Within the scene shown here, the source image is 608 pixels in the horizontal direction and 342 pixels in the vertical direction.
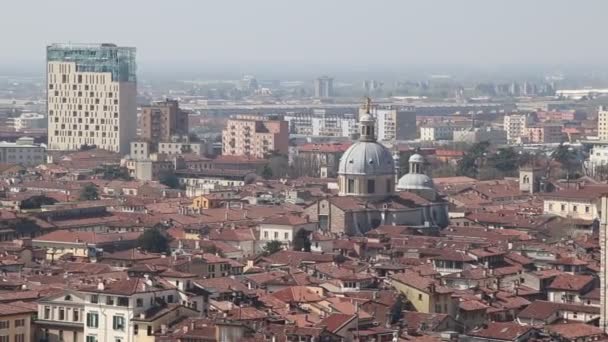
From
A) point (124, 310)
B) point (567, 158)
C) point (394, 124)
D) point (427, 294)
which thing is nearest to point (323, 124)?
point (394, 124)

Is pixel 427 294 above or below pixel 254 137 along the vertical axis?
above

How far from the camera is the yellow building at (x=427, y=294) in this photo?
41.2 m

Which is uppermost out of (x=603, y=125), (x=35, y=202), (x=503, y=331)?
(x=503, y=331)

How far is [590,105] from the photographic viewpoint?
18525 cm

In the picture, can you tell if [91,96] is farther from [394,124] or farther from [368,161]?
[368,161]

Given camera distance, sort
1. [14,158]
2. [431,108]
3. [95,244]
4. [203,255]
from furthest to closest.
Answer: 1. [431,108]
2. [14,158]
3. [95,244]
4. [203,255]

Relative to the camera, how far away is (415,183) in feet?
216

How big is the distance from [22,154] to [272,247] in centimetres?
5172

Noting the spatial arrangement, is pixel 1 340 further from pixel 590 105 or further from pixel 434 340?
pixel 590 105

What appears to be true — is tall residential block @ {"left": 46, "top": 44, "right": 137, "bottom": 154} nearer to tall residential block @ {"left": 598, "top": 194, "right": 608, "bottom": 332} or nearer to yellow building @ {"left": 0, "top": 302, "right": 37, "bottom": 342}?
tall residential block @ {"left": 598, "top": 194, "right": 608, "bottom": 332}

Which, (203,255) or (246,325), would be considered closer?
(246,325)

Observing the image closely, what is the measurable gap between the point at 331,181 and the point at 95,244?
3016 centimetres

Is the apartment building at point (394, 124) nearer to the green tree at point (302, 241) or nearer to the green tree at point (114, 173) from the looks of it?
the green tree at point (114, 173)

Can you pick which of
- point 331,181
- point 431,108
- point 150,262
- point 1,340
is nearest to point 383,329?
point 1,340
